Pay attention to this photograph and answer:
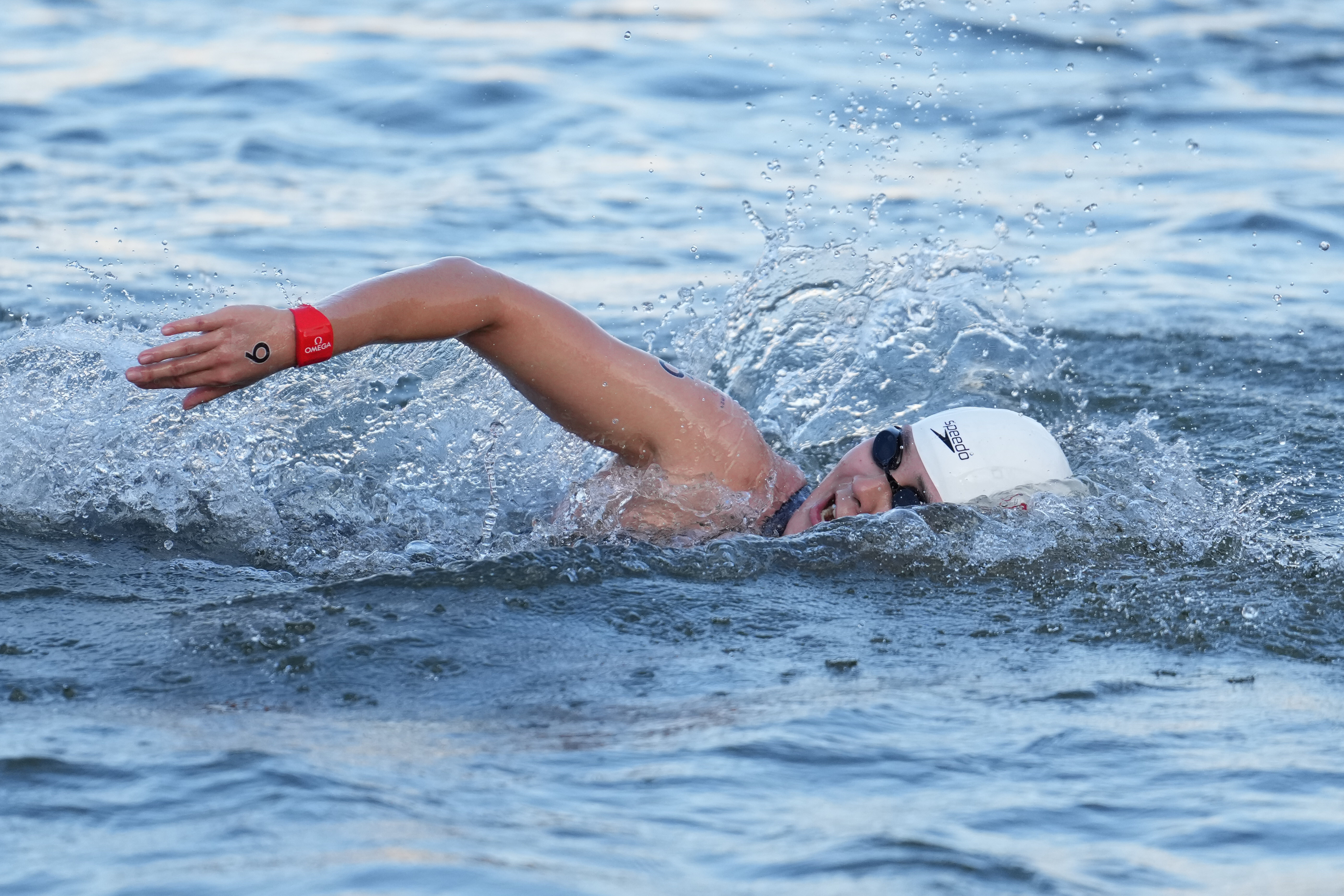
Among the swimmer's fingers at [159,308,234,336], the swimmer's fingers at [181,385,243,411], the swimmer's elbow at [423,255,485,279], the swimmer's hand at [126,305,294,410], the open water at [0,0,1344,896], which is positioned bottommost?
the open water at [0,0,1344,896]

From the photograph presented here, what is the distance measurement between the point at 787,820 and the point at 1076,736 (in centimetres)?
91

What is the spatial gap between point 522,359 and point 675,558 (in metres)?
0.83

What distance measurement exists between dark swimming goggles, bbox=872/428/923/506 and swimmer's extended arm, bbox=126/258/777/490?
0.38 metres

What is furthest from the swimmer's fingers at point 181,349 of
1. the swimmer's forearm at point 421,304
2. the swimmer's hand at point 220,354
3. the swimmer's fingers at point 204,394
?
the swimmer's forearm at point 421,304

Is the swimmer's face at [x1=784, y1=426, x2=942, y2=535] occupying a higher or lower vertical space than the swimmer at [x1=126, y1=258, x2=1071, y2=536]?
lower

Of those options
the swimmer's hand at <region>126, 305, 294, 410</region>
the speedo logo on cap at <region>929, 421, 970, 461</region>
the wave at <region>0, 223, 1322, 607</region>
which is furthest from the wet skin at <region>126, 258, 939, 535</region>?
the wave at <region>0, 223, 1322, 607</region>

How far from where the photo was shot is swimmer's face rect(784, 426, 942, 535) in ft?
17.0

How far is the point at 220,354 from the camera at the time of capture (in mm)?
3807

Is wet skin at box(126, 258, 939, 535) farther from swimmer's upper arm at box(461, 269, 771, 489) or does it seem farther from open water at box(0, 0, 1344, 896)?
open water at box(0, 0, 1344, 896)

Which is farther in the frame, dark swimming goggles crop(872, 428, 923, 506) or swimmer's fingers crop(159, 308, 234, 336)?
dark swimming goggles crop(872, 428, 923, 506)

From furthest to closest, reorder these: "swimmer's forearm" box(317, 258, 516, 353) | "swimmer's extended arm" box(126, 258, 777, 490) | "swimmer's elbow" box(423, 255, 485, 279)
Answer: "swimmer's elbow" box(423, 255, 485, 279) < "swimmer's forearm" box(317, 258, 516, 353) < "swimmer's extended arm" box(126, 258, 777, 490)

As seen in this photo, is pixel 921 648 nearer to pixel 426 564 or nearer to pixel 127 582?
pixel 426 564

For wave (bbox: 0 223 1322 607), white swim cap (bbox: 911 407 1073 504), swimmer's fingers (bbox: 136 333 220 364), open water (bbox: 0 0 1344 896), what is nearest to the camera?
open water (bbox: 0 0 1344 896)

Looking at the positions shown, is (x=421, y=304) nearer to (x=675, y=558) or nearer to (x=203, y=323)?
(x=203, y=323)
